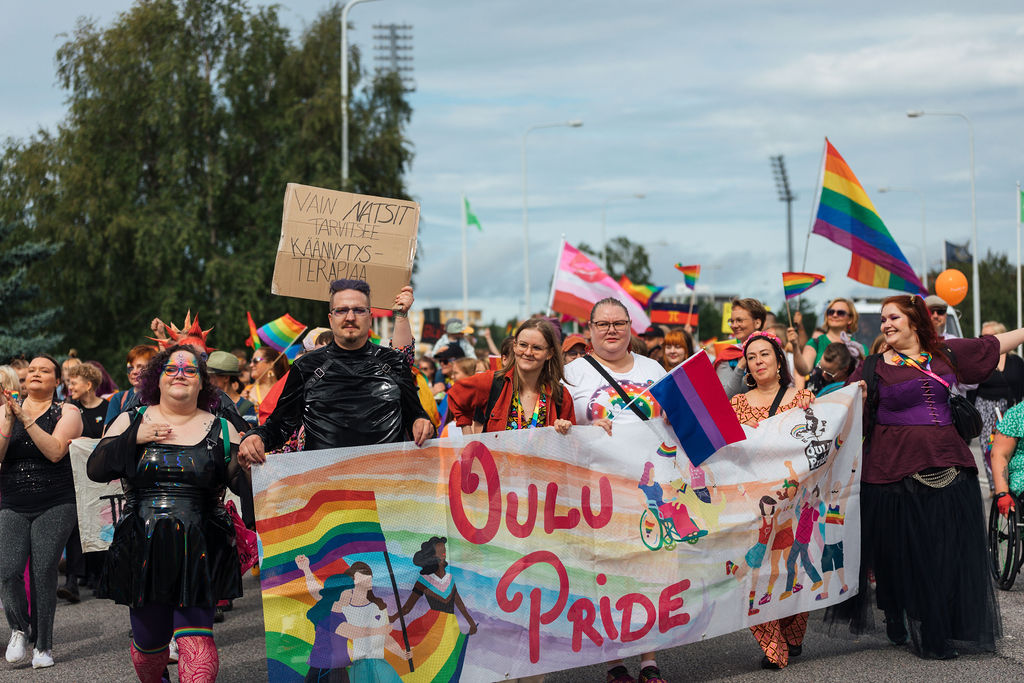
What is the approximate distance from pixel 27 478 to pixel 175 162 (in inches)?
863

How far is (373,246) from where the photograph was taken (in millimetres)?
6551

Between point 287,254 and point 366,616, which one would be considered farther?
point 287,254

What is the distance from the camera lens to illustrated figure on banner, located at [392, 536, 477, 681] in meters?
5.18

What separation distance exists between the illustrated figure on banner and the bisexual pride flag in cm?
138

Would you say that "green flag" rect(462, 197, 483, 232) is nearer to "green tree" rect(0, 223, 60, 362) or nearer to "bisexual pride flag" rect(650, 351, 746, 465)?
"green tree" rect(0, 223, 60, 362)

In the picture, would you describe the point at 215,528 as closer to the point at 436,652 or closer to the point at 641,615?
the point at 436,652

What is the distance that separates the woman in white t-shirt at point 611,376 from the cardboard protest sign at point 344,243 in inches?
46.3

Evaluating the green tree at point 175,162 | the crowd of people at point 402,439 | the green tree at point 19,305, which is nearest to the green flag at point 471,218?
the green tree at point 175,162

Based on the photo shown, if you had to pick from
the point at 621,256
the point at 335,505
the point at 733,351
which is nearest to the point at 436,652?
the point at 335,505

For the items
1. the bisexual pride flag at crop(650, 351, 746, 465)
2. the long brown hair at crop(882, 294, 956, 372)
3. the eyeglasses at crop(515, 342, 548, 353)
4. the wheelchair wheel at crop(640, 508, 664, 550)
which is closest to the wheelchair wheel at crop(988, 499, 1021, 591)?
the long brown hair at crop(882, 294, 956, 372)

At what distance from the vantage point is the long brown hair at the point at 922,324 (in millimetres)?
6445

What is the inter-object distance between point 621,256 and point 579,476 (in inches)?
2005

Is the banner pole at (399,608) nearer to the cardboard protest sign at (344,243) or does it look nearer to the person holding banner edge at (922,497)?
the cardboard protest sign at (344,243)

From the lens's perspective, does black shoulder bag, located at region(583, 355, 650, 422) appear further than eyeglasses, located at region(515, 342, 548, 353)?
Yes
